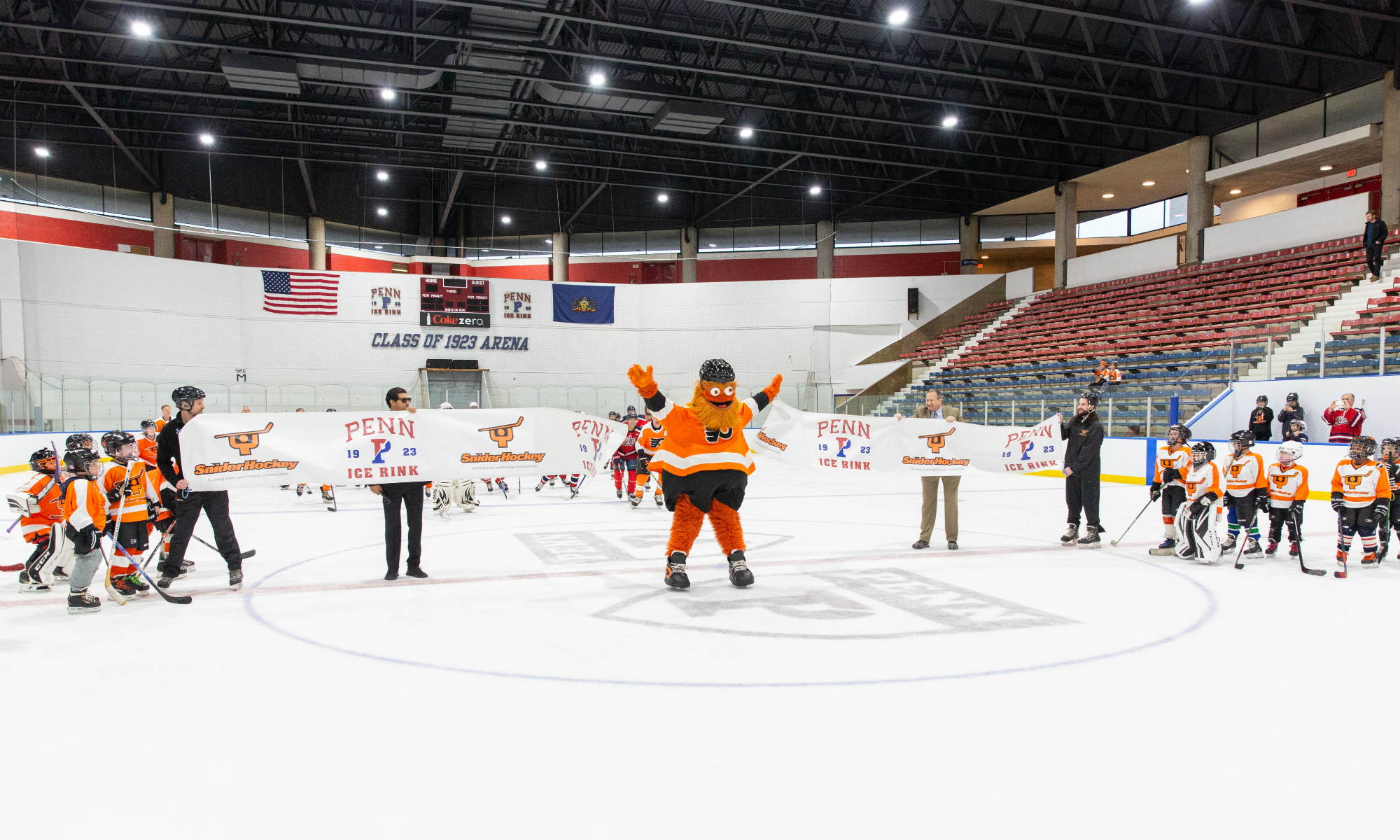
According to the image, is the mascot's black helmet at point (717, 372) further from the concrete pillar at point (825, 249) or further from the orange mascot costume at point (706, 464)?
→ the concrete pillar at point (825, 249)

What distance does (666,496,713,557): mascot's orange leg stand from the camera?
6.35 metres

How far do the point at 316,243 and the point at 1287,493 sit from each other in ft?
96.8

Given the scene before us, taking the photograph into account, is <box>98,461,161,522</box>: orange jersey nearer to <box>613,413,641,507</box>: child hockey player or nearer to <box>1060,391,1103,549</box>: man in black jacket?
<box>613,413,641,507</box>: child hockey player

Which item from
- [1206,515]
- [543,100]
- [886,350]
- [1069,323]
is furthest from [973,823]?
[886,350]

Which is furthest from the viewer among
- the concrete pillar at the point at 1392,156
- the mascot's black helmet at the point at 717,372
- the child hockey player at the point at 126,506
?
the concrete pillar at the point at 1392,156

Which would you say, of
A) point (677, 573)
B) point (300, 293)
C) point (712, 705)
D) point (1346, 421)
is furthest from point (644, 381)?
point (300, 293)

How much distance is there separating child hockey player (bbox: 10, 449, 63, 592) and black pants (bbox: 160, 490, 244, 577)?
0.79m

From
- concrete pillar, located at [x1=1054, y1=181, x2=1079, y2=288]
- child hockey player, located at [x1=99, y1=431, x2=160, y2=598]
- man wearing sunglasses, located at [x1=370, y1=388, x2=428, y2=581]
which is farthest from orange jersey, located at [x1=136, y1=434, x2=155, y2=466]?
concrete pillar, located at [x1=1054, y1=181, x2=1079, y2=288]

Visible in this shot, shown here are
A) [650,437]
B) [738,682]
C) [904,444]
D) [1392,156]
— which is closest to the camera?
[738,682]

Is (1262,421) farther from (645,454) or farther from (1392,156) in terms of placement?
(1392,156)

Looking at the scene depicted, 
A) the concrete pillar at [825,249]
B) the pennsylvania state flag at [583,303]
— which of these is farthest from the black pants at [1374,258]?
the pennsylvania state flag at [583,303]

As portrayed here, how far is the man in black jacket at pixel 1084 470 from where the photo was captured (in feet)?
27.7

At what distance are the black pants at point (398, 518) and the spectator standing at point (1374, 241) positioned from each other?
57.3ft

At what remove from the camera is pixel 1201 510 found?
7.50 meters
